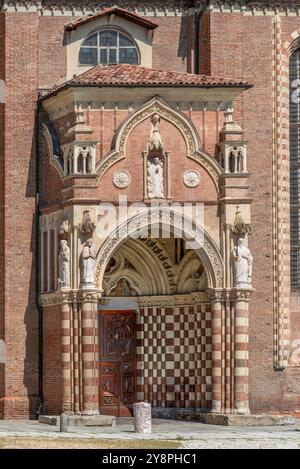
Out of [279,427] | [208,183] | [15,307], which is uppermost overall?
[208,183]

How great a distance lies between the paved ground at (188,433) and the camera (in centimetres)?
4725

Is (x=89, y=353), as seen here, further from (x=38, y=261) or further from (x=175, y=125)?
(x=175, y=125)

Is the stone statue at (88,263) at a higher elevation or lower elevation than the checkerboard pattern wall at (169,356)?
higher

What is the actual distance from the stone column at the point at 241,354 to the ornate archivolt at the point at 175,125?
382 centimetres

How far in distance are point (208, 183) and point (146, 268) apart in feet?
15.2

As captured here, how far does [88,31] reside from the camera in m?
58.8

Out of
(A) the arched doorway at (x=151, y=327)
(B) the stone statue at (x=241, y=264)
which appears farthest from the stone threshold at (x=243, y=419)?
(B) the stone statue at (x=241, y=264)

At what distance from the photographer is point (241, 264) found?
55.2 meters

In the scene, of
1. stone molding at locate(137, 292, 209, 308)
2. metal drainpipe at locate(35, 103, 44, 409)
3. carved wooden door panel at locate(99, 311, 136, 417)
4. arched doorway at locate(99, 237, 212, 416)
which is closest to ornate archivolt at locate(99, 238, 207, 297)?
arched doorway at locate(99, 237, 212, 416)

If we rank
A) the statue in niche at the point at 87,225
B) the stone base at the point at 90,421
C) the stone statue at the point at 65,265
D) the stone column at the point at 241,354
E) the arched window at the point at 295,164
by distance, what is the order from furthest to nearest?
the arched window at the point at 295,164 → the stone statue at the point at 65,265 → the stone column at the point at 241,354 → the statue in niche at the point at 87,225 → the stone base at the point at 90,421

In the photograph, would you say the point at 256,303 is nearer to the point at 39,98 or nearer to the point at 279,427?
the point at 279,427

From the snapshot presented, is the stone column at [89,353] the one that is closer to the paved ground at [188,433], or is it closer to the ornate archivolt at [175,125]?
the paved ground at [188,433]

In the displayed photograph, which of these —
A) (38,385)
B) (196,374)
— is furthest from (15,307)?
(196,374)

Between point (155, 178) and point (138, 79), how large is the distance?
316 centimetres
